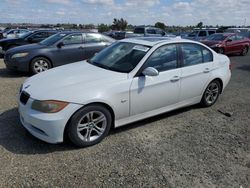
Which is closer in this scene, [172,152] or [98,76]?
[172,152]

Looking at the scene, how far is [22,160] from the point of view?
10.7ft

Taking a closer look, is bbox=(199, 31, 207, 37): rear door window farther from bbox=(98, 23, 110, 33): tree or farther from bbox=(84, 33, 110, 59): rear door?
bbox=(98, 23, 110, 33): tree

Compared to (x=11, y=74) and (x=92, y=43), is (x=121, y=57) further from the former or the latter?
(x=11, y=74)

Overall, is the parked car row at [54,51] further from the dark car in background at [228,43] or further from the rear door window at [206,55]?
the dark car in background at [228,43]

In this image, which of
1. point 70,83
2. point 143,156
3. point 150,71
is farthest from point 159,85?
point 70,83

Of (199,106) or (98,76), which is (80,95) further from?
(199,106)

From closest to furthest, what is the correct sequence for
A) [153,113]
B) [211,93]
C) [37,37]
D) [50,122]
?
[50,122], [153,113], [211,93], [37,37]

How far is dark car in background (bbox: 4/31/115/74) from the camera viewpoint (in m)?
7.88

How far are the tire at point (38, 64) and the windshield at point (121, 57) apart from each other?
3.96 m

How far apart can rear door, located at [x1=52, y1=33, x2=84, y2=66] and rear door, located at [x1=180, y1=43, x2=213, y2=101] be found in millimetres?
4831

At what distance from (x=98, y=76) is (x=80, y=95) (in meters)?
0.57

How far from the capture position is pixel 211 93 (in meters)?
5.38

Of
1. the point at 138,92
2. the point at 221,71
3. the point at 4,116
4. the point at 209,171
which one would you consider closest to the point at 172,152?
the point at 209,171

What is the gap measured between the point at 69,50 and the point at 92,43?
3.08 ft
